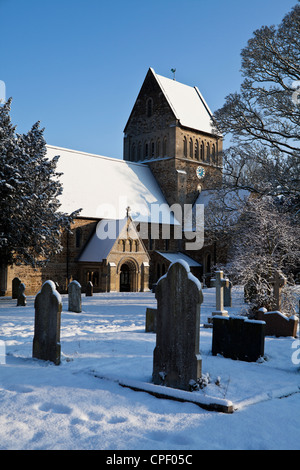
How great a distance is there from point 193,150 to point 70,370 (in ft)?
107

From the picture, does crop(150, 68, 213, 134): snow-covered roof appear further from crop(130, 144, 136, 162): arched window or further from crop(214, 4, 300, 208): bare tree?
crop(214, 4, 300, 208): bare tree

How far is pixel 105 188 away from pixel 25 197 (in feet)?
43.9

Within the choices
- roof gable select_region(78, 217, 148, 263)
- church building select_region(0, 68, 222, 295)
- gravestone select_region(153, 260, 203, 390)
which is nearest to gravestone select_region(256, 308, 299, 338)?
gravestone select_region(153, 260, 203, 390)

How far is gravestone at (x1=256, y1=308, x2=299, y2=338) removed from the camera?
10086 mm

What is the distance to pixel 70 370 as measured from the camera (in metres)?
6.38

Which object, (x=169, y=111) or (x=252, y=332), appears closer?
(x=252, y=332)

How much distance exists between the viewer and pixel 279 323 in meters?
10.3

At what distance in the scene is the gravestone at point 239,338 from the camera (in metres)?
7.40

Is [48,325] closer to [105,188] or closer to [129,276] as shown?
[129,276]

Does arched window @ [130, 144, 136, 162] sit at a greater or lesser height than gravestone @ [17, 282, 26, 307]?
greater

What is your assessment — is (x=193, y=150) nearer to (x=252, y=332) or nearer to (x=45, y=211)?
(x=45, y=211)

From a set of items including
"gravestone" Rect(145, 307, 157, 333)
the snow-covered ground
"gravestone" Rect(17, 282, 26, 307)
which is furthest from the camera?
"gravestone" Rect(17, 282, 26, 307)

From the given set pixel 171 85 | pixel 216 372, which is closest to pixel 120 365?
pixel 216 372

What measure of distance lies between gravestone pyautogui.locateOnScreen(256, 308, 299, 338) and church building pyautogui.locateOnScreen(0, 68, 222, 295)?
31.9 feet
